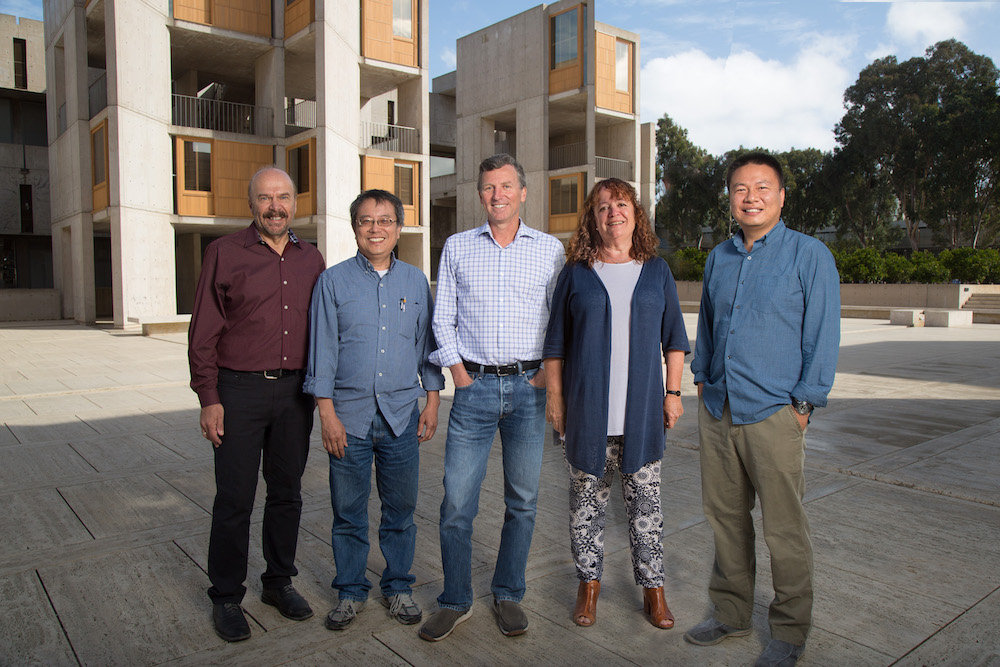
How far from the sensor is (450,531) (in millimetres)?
3133

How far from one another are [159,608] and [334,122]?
22.0m

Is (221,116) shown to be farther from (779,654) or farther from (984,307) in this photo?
(984,307)

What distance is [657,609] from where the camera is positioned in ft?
10.2

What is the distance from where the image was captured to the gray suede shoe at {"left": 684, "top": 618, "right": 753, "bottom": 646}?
2965 mm

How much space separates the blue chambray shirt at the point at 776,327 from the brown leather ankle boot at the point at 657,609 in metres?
0.86

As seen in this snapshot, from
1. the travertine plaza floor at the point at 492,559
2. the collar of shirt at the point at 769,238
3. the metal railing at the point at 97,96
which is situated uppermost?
the metal railing at the point at 97,96

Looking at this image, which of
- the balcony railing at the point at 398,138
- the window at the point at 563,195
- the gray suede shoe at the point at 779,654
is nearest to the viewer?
the gray suede shoe at the point at 779,654

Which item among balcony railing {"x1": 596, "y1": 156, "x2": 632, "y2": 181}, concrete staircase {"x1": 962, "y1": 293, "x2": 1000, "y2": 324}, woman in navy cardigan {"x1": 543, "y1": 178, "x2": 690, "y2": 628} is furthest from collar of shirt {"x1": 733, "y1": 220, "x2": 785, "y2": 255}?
balcony railing {"x1": 596, "y1": 156, "x2": 632, "y2": 181}

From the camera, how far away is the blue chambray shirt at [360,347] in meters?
3.09

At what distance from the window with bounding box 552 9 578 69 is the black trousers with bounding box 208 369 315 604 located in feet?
106

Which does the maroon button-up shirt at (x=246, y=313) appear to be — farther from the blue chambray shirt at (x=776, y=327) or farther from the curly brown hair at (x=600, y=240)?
the blue chambray shirt at (x=776, y=327)

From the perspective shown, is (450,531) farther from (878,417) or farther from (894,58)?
(894,58)

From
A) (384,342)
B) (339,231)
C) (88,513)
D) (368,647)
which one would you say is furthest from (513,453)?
(339,231)

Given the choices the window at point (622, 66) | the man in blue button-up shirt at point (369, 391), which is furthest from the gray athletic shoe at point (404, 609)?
the window at point (622, 66)
